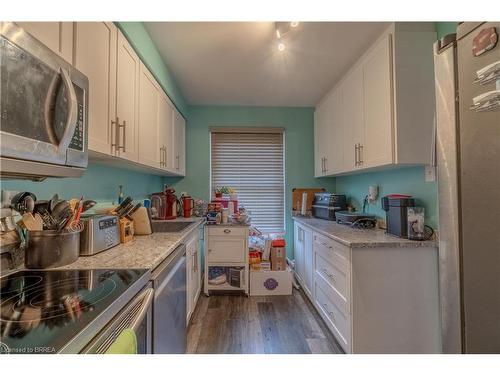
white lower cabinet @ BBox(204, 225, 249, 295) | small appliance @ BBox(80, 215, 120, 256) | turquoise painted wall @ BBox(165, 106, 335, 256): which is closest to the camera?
small appliance @ BBox(80, 215, 120, 256)

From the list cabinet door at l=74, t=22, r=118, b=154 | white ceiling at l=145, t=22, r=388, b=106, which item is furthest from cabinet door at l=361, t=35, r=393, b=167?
cabinet door at l=74, t=22, r=118, b=154

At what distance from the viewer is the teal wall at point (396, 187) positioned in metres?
1.62

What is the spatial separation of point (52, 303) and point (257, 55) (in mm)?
2107

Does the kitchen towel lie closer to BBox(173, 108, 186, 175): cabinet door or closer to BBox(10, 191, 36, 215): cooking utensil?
BBox(10, 191, 36, 215): cooking utensil

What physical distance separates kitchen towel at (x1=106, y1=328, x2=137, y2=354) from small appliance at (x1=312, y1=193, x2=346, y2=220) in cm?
234

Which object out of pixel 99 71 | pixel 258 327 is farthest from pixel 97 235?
pixel 258 327

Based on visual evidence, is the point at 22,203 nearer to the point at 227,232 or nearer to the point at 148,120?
the point at 148,120

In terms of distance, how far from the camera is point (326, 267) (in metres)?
1.93

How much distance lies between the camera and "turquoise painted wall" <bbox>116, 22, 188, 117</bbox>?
1420 mm

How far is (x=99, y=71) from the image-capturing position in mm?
1118

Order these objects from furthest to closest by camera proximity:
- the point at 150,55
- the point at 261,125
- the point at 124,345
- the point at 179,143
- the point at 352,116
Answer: the point at 261,125
the point at 179,143
the point at 352,116
the point at 150,55
the point at 124,345

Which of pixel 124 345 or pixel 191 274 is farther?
pixel 191 274

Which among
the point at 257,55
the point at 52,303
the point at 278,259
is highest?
the point at 257,55

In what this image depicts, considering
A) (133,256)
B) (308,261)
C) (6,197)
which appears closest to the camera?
(6,197)
